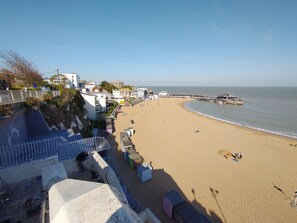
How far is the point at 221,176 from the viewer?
1279 cm

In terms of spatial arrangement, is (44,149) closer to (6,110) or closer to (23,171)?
(23,171)

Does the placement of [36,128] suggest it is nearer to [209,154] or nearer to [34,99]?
[34,99]

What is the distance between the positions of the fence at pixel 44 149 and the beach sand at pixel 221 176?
518 centimetres

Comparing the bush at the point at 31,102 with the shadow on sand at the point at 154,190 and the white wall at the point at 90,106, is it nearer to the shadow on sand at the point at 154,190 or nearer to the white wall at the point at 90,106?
the shadow on sand at the point at 154,190

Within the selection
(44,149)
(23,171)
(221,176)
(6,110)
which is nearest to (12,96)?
(6,110)

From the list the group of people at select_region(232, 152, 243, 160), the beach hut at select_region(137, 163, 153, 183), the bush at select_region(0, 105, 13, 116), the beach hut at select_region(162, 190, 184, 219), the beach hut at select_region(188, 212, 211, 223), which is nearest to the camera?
the beach hut at select_region(188, 212, 211, 223)

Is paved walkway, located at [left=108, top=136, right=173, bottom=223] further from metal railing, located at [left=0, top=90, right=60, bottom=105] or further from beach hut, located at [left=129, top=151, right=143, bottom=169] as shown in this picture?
metal railing, located at [left=0, top=90, right=60, bottom=105]

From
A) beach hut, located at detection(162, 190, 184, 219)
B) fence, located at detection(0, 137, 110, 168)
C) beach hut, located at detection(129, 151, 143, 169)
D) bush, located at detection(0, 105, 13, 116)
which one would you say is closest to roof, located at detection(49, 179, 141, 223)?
fence, located at detection(0, 137, 110, 168)

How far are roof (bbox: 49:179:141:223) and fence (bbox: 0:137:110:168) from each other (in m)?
5.28

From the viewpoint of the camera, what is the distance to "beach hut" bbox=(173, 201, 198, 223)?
7.97 m

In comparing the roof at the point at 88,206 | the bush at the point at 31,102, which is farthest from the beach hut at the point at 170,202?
the bush at the point at 31,102

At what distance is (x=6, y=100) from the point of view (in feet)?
30.4

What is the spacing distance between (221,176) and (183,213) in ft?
20.7

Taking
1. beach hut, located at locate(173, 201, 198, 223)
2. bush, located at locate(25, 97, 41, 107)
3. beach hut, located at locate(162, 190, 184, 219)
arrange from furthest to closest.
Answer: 1. bush, located at locate(25, 97, 41, 107)
2. beach hut, located at locate(162, 190, 184, 219)
3. beach hut, located at locate(173, 201, 198, 223)
